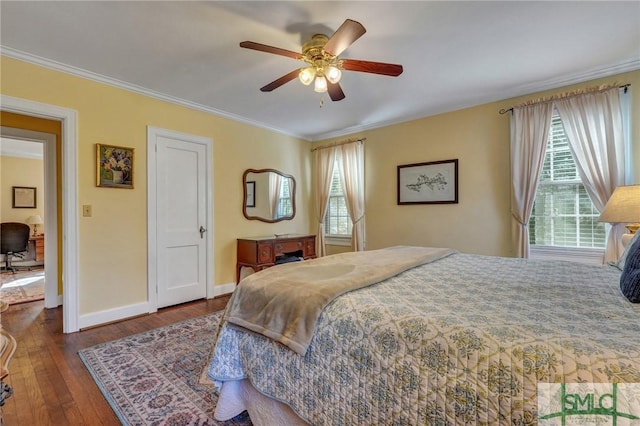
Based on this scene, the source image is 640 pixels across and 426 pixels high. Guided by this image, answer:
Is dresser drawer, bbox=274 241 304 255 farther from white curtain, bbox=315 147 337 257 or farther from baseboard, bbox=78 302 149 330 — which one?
baseboard, bbox=78 302 149 330

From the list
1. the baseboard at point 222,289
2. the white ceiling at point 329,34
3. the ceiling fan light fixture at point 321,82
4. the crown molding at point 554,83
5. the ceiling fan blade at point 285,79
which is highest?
the white ceiling at point 329,34

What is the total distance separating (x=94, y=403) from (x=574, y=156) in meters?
4.33

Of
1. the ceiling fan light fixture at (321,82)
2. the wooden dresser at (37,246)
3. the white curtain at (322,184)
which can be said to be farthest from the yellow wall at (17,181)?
the ceiling fan light fixture at (321,82)

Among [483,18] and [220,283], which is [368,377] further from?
[220,283]

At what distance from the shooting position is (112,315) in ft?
9.86

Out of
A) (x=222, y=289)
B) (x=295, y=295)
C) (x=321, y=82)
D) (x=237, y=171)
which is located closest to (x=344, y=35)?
(x=321, y=82)

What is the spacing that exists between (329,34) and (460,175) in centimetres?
236

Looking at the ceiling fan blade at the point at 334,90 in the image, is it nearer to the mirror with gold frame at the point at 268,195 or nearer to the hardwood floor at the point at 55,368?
the mirror with gold frame at the point at 268,195

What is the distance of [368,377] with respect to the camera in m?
1.06

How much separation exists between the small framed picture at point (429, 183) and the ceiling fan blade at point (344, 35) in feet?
7.72

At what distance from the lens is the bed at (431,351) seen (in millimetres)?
813

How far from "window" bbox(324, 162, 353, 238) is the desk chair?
5.54 meters

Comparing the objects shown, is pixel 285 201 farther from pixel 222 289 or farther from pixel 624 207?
pixel 624 207

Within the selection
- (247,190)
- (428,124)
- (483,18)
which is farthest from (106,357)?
(428,124)
